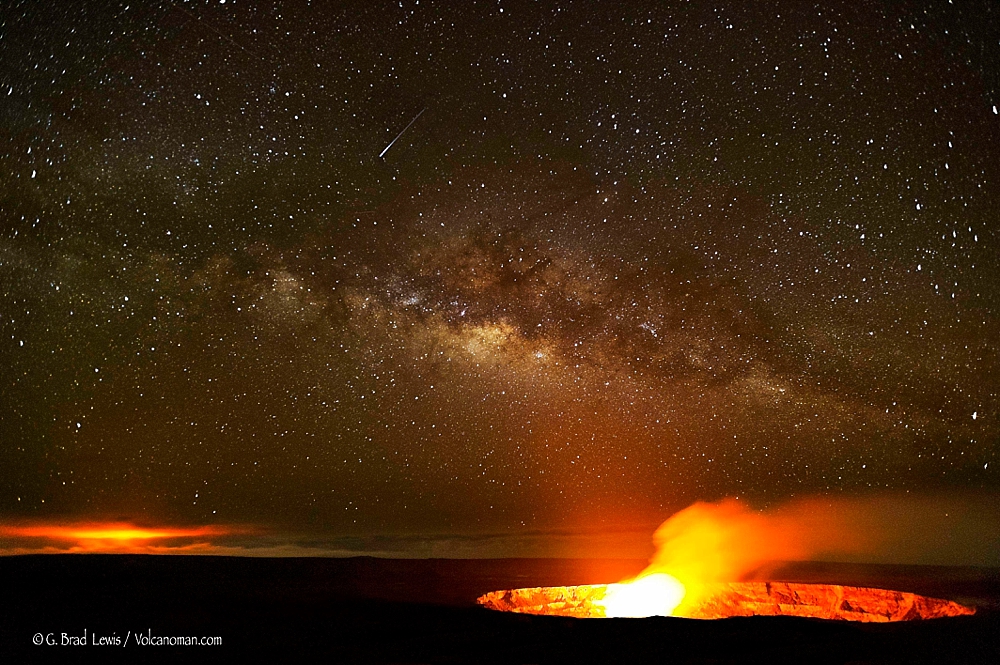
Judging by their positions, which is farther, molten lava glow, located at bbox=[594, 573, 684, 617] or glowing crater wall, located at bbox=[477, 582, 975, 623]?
molten lava glow, located at bbox=[594, 573, 684, 617]

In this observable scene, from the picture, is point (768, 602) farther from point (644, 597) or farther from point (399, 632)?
point (399, 632)

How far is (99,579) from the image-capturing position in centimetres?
2231

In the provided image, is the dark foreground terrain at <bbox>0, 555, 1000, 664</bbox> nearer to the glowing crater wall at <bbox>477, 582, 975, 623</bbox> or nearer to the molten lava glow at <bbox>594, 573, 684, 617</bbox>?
the glowing crater wall at <bbox>477, 582, 975, 623</bbox>

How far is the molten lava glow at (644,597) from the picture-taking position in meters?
22.6

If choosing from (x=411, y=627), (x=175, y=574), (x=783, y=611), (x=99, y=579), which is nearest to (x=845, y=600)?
(x=783, y=611)

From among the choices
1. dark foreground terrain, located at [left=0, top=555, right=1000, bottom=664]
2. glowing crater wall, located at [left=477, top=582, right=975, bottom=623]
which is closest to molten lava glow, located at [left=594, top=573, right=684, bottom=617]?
glowing crater wall, located at [left=477, top=582, right=975, bottom=623]

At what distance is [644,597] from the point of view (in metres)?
23.7

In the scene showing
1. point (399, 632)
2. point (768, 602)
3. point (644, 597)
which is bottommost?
point (768, 602)

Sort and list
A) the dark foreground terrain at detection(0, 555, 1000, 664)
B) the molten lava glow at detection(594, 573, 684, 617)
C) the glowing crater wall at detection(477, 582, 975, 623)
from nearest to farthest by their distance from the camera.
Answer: the dark foreground terrain at detection(0, 555, 1000, 664) → the glowing crater wall at detection(477, 582, 975, 623) → the molten lava glow at detection(594, 573, 684, 617)

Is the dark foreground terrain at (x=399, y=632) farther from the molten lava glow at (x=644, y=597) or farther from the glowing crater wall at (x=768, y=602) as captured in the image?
the molten lava glow at (x=644, y=597)

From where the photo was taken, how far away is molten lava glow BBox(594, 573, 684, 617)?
74.2ft

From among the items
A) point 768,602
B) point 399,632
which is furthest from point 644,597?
point 399,632

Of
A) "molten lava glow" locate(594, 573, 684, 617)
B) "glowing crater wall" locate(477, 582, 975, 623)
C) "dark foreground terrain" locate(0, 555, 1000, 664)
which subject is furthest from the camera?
"molten lava glow" locate(594, 573, 684, 617)

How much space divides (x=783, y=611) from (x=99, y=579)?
21626 millimetres
